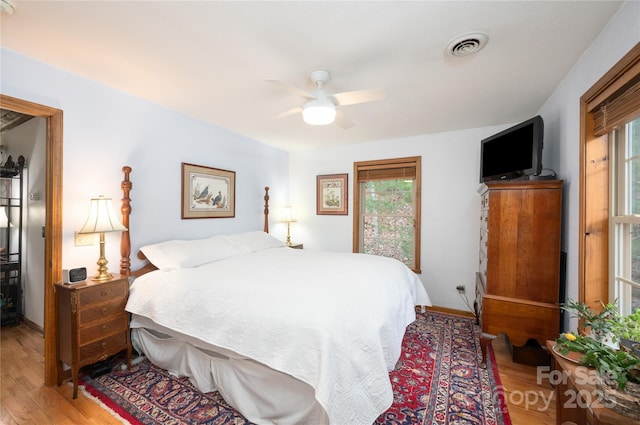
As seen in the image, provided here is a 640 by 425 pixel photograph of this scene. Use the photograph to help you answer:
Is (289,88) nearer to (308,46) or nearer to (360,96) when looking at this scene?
(308,46)

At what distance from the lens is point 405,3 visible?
4.44ft

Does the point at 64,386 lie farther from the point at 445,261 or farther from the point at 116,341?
the point at 445,261

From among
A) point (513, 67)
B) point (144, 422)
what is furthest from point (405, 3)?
point (144, 422)

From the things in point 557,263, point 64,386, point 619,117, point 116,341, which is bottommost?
point 64,386

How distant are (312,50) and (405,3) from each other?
2.03 ft

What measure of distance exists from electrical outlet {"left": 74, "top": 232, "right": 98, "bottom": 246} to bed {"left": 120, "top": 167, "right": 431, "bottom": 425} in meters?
0.22

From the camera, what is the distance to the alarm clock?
6.35 ft

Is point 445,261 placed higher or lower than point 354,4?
lower

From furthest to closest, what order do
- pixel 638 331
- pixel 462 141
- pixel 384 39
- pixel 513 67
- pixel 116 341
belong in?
1. pixel 462 141
2. pixel 116 341
3. pixel 513 67
4. pixel 384 39
5. pixel 638 331

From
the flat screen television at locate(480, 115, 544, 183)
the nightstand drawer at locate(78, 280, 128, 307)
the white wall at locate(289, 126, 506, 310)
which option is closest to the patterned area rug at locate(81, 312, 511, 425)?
the nightstand drawer at locate(78, 280, 128, 307)

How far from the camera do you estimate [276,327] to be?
4.84ft

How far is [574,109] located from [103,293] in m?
3.83

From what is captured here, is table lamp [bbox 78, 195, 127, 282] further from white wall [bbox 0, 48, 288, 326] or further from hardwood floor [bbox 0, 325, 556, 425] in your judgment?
hardwood floor [bbox 0, 325, 556, 425]

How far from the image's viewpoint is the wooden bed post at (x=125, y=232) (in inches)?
92.8
